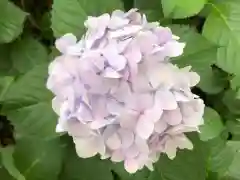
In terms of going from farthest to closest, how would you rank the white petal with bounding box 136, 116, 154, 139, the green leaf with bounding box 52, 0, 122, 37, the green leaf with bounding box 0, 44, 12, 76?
the green leaf with bounding box 0, 44, 12, 76
the green leaf with bounding box 52, 0, 122, 37
the white petal with bounding box 136, 116, 154, 139

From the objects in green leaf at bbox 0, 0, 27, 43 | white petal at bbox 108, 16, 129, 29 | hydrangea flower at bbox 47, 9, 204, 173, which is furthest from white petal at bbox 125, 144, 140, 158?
green leaf at bbox 0, 0, 27, 43

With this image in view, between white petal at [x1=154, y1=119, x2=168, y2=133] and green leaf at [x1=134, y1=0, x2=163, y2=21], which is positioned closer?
white petal at [x1=154, y1=119, x2=168, y2=133]

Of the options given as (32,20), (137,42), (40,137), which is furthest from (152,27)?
(32,20)

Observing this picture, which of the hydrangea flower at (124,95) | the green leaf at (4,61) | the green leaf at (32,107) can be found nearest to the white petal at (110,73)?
the hydrangea flower at (124,95)

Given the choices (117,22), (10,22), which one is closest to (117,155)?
(117,22)

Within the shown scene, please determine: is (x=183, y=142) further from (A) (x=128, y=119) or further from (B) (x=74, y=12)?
(B) (x=74, y=12)

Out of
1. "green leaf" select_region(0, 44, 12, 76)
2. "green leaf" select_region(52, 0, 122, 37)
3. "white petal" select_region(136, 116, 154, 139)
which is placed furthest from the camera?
"green leaf" select_region(0, 44, 12, 76)

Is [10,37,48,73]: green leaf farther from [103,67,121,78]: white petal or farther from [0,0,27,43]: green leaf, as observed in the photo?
[103,67,121,78]: white petal
